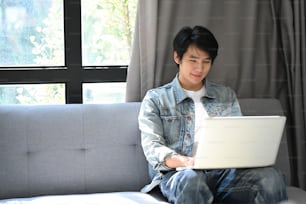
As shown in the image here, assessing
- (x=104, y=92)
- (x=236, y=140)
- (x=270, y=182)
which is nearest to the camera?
(x=236, y=140)

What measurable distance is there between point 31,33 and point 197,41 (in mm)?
824

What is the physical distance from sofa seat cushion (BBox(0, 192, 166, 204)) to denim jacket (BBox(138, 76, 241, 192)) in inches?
3.7

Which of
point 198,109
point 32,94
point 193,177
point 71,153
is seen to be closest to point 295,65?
point 198,109

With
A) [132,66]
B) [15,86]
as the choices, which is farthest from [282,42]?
[15,86]

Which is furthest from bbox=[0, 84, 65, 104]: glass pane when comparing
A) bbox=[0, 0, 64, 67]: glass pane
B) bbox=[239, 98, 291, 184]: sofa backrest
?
bbox=[239, 98, 291, 184]: sofa backrest

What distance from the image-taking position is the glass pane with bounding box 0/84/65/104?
8.68 feet

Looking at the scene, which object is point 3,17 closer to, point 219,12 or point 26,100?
point 26,100

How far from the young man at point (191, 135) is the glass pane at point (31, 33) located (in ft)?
1.93

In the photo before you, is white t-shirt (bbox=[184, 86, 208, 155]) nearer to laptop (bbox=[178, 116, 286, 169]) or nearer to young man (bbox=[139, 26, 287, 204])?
young man (bbox=[139, 26, 287, 204])

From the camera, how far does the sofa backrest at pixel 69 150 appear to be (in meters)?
2.34

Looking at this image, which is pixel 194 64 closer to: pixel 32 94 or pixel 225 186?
pixel 225 186

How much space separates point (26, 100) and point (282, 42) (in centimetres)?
132

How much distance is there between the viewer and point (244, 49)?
2818 mm

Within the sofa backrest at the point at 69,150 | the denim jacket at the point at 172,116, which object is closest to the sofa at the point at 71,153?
the sofa backrest at the point at 69,150
